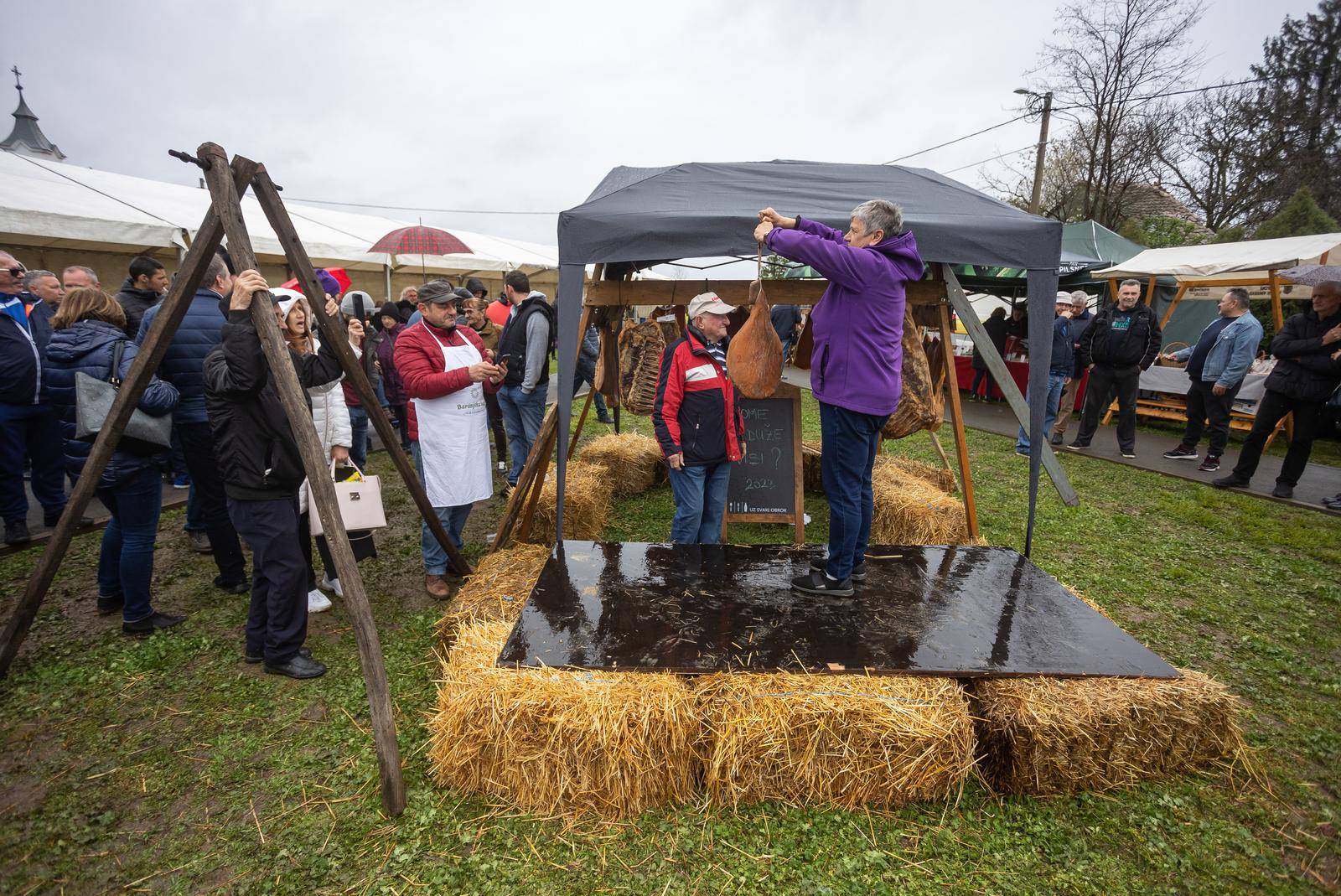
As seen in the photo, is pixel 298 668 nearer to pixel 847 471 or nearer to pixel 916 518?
pixel 847 471

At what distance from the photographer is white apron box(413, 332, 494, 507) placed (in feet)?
13.2

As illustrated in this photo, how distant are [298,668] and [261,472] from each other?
1131mm

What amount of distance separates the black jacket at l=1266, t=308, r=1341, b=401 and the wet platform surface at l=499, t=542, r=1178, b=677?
4.64m

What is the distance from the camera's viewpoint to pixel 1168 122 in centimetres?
1853

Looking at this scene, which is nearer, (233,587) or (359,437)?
(233,587)

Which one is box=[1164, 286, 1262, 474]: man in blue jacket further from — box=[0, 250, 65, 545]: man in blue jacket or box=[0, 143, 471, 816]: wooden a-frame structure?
box=[0, 250, 65, 545]: man in blue jacket

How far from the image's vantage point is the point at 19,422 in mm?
4832

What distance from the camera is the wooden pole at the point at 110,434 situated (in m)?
3.05

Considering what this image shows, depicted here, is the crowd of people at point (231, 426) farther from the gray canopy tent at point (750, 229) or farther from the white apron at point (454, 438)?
the gray canopy tent at point (750, 229)

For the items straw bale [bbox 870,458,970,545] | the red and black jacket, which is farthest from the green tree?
the red and black jacket

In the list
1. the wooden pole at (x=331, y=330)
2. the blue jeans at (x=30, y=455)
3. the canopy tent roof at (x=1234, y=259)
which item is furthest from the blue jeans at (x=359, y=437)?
the canopy tent roof at (x=1234, y=259)

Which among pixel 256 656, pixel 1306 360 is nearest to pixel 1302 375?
pixel 1306 360

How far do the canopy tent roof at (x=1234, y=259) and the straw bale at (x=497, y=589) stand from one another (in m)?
11.6

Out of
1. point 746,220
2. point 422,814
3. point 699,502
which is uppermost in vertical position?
point 746,220
